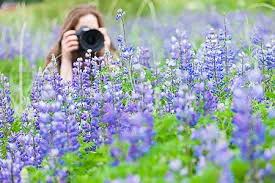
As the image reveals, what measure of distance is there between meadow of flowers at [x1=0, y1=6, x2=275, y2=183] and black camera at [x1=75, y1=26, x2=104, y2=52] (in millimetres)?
466

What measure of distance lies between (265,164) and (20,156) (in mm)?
1278

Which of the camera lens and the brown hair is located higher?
the brown hair

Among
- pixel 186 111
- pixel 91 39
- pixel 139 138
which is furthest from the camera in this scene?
pixel 91 39

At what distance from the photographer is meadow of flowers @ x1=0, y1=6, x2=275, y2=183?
1864mm

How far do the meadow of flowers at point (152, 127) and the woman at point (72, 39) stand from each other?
0.75 meters

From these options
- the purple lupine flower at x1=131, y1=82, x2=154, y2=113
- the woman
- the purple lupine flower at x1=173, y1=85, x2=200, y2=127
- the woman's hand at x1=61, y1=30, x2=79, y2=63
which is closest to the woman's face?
the woman

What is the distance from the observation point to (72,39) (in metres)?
4.41

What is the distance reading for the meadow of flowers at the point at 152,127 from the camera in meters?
1.86

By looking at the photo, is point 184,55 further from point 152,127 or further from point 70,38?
point 70,38

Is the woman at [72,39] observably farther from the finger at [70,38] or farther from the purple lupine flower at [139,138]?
the purple lupine flower at [139,138]

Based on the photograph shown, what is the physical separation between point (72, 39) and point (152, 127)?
2.38 m

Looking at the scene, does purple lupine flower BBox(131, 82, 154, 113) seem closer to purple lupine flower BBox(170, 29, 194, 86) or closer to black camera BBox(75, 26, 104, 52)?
purple lupine flower BBox(170, 29, 194, 86)

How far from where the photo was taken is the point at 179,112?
88.5 inches

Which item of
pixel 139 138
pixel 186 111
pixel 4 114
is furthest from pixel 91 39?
pixel 139 138
